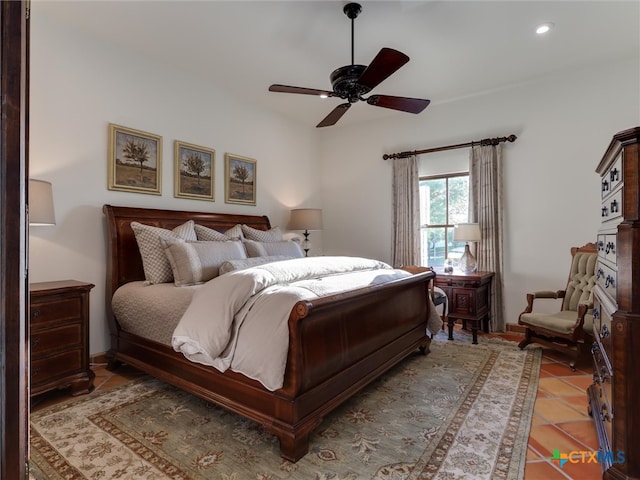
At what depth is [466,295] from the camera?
12.7 feet

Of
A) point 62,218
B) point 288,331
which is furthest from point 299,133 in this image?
point 288,331

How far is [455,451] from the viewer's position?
1.88 meters

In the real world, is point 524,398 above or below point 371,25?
below

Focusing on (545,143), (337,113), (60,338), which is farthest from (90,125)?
(545,143)

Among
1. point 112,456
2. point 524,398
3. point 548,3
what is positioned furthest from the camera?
point 548,3

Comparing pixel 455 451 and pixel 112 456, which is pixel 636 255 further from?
pixel 112 456

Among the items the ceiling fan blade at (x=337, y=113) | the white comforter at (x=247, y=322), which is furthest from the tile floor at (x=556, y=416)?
the ceiling fan blade at (x=337, y=113)

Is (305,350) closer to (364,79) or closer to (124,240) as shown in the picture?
(364,79)

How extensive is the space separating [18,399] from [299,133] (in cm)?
533

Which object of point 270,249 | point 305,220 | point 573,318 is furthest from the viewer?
point 305,220

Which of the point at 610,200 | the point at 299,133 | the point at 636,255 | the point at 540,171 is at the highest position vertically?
the point at 299,133

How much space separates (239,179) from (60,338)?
8.86ft

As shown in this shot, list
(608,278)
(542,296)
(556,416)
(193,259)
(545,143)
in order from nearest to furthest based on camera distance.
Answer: (608,278), (556,416), (193,259), (542,296), (545,143)

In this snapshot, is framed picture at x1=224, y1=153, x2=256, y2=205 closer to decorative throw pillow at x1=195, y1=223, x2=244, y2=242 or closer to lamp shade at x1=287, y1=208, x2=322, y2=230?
lamp shade at x1=287, y1=208, x2=322, y2=230
